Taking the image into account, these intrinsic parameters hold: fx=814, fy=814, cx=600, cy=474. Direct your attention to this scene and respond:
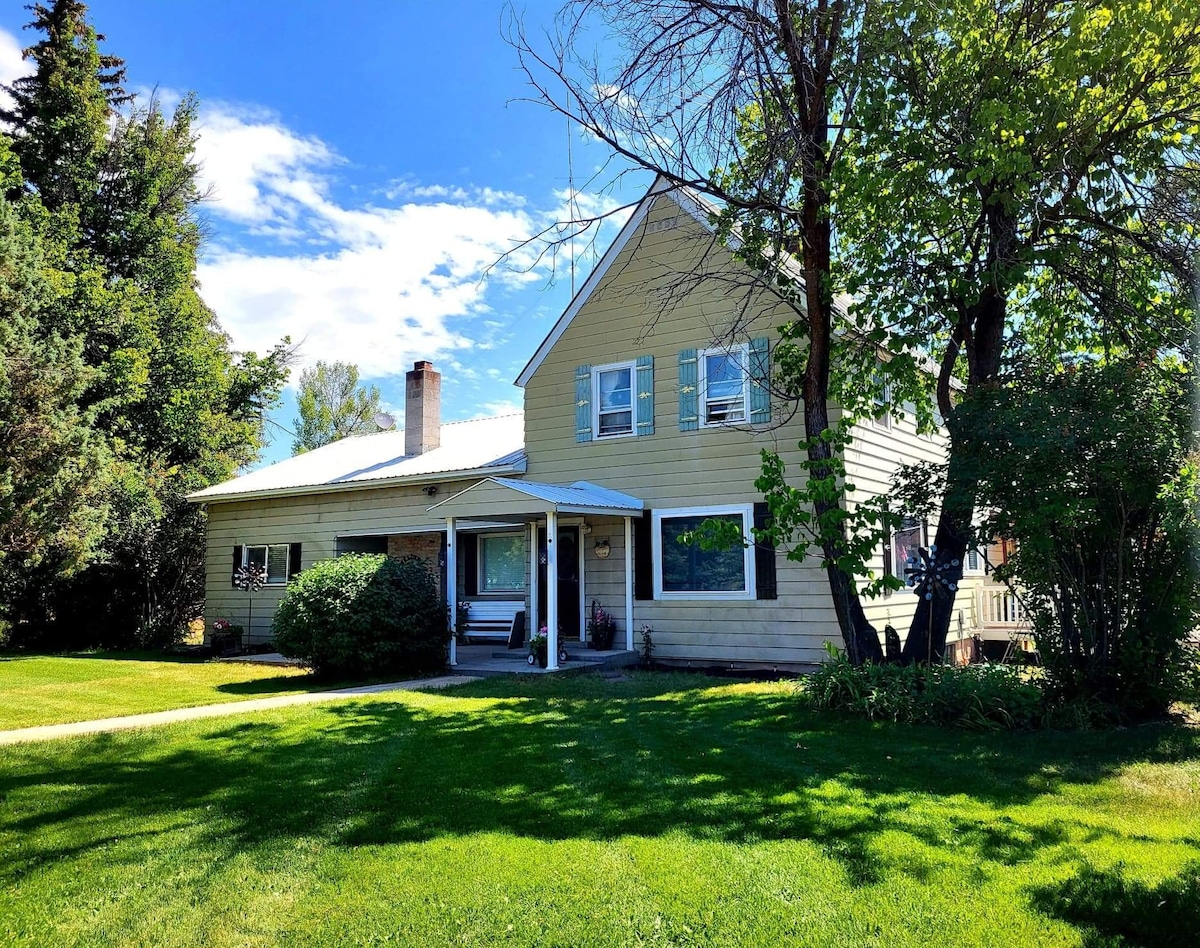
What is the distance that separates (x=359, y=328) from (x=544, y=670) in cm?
2517

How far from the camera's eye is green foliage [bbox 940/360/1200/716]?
734 centimetres

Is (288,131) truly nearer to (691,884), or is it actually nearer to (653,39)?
(653,39)

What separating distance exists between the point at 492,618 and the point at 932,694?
9.24 m

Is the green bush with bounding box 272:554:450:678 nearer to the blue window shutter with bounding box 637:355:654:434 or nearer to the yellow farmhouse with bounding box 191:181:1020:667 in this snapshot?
the yellow farmhouse with bounding box 191:181:1020:667

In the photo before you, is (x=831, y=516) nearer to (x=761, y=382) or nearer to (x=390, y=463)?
(x=761, y=382)

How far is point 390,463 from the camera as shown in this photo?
17500mm

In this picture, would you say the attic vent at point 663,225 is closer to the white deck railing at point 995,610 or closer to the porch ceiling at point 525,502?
the porch ceiling at point 525,502

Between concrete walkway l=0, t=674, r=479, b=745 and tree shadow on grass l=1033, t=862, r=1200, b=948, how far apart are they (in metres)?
7.84

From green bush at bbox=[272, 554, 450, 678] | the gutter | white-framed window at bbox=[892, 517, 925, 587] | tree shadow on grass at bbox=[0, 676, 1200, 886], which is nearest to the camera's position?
tree shadow on grass at bbox=[0, 676, 1200, 886]

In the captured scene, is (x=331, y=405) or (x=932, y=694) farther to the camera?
(x=331, y=405)

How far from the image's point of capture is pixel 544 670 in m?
11.9

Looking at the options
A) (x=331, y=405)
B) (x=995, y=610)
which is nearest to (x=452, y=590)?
(x=995, y=610)

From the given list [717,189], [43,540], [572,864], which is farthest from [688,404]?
[43,540]

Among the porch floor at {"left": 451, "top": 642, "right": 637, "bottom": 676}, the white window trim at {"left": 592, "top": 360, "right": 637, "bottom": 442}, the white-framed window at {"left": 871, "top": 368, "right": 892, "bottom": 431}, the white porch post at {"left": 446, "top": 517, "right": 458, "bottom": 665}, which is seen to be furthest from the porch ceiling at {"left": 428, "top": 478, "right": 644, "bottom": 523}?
the white-framed window at {"left": 871, "top": 368, "right": 892, "bottom": 431}
